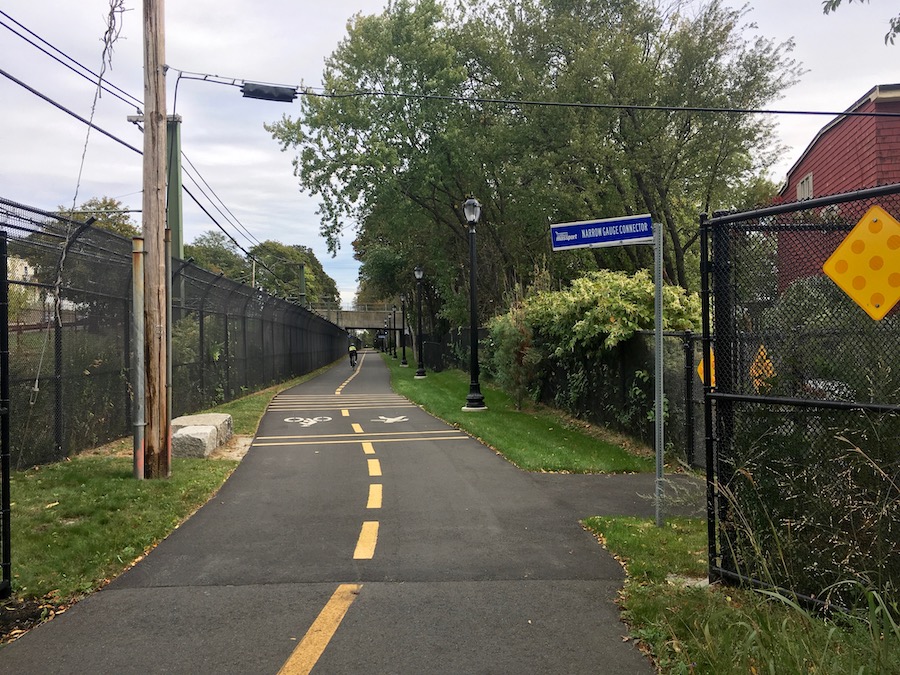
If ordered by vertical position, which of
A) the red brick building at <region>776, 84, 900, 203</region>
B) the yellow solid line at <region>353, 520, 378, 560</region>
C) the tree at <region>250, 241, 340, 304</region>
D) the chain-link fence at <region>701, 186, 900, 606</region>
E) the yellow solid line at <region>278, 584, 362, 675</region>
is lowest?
the yellow solid line at <region>278, 584, 362, 675</region>

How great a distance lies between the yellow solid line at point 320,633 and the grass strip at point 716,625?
178 centimetres

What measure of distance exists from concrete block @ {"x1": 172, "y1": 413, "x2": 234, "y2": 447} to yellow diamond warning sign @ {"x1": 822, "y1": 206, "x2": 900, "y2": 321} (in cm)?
888

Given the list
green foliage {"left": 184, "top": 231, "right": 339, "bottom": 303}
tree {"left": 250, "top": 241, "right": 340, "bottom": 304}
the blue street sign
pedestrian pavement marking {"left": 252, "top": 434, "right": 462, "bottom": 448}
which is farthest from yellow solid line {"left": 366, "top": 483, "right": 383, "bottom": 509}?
green foliage {"left": 184, "top": 231, "right": 339, "bottom": 303}

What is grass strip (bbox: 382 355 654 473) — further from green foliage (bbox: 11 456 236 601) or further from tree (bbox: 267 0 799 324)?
tree (bbox: 267 0 799 324)

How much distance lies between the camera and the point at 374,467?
916 cm

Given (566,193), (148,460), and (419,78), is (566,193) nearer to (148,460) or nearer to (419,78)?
(419,78)

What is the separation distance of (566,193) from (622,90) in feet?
13.3

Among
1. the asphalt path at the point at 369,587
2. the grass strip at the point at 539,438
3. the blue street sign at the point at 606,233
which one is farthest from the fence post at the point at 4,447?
the grass strip at the point at 539,438

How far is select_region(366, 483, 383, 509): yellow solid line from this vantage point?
23.1 ft

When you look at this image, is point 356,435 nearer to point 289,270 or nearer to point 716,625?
point 716,625

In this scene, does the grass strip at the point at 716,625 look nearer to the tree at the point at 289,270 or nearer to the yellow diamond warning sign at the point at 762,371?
the yellow diamond warning sign at the point at 762,371

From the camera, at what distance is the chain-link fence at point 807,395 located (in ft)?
11.6

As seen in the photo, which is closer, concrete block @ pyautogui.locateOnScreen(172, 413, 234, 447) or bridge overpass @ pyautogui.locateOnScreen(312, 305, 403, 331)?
concrete block @ pyautogui.locateOnScreen(172, 413, 234, 447)

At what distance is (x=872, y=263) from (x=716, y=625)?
214cm
